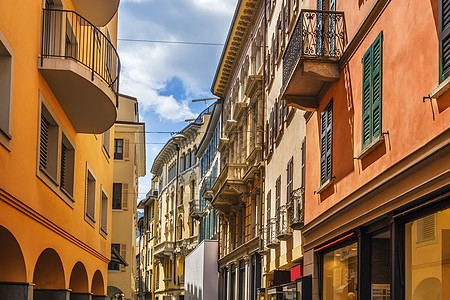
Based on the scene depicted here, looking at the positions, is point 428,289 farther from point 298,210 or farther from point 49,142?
point 298,210

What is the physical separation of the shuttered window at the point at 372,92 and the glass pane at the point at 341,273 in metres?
2.12

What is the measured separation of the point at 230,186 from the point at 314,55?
19.3 metres

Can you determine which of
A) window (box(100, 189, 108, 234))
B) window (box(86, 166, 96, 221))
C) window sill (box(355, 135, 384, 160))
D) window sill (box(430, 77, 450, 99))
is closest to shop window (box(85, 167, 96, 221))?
window (box(86, 166, 96, 221))

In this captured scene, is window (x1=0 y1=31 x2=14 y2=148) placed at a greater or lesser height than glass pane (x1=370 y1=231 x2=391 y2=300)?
greater

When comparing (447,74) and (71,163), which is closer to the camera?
(447,74)

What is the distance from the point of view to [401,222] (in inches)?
395

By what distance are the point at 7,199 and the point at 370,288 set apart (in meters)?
5.73

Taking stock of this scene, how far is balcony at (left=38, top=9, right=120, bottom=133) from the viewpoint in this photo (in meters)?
12.9

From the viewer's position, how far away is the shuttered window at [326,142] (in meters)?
14.3

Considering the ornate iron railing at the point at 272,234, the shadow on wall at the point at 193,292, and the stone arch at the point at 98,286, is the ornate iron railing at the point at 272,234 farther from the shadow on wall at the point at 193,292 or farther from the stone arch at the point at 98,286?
the shadow on wall at the point at 193,292

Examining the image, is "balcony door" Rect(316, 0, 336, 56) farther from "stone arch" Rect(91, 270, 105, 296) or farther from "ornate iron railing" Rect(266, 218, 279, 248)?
"stone arch" Rect(91, 270, 105, 296)

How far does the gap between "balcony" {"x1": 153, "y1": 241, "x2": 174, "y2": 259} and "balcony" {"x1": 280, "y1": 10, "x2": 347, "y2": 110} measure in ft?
170

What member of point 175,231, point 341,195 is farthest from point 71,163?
point 175,231

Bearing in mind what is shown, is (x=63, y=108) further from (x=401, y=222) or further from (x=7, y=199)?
(x=401, y=222)
